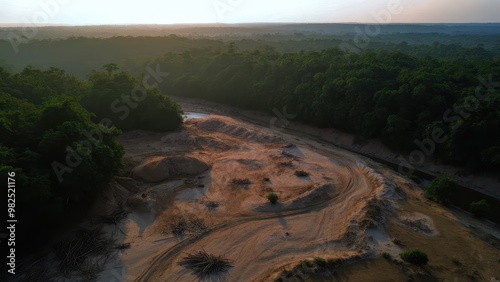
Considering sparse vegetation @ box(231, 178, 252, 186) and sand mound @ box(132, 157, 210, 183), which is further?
sand mound @ box(132, 157, 210, 183)

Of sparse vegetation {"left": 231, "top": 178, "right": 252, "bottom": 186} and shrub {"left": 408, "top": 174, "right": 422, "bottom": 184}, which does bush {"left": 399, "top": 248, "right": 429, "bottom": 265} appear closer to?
sparse vegetation {"left": 231, "top": 178, "right": 252, "bottom": 186}

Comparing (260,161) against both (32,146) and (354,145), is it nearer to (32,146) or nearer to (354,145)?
(354,145)

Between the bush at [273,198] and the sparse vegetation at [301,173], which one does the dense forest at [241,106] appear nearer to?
the bush at [273,198]

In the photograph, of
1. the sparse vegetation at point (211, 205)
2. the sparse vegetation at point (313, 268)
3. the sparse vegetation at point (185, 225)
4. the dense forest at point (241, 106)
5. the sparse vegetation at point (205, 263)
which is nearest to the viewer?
the sparse vegetation at point (313, 268)

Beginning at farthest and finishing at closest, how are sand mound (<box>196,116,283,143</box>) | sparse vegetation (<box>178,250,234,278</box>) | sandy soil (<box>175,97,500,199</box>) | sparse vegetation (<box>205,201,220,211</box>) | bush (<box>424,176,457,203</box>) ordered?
sand mound (<box>196,116,283,143</box>) < sandy soil (<box>175,97,500,199</box>) < bush (<box>424,176,457,203</box>) < sparse vegetation (<box>205,201,220,211</box>) < sparse vegetation (<box>178,250,234,278</box>)

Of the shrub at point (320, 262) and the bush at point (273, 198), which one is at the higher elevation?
the bush at point (273, 198)

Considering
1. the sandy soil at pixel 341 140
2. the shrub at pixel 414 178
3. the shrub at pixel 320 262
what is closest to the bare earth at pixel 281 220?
the shrub at pixel 320 262

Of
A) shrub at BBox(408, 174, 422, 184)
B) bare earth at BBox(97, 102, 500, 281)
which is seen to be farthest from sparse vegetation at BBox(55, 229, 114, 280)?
shrub at BBox(408, 174, 422, 184)
